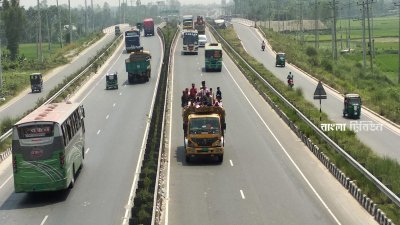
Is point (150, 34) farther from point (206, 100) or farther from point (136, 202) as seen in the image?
point (136, 202)

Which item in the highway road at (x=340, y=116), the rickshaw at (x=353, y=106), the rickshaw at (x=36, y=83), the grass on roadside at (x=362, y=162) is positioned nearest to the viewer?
the grass on roadside at (x=362, y=162)

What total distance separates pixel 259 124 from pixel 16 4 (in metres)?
113

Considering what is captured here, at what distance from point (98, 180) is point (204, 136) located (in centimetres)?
594

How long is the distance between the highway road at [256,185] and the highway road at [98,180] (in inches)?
84.9

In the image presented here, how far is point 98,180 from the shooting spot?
2862cm

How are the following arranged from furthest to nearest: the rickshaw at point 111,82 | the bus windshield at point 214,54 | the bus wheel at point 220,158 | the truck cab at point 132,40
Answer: the truck cab at point 132,40
the bus windshield at point 214,54
the rickshaw at point 111,82
the bus wheel at point 220,158

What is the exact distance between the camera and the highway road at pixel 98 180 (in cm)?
2333

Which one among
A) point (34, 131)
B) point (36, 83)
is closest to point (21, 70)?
point (36, 83)

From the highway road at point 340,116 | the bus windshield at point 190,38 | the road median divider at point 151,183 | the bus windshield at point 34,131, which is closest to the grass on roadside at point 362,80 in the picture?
the highway road at point 340,116

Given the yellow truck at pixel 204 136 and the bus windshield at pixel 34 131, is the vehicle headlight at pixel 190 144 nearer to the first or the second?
the yellow truck at pixel 204 136

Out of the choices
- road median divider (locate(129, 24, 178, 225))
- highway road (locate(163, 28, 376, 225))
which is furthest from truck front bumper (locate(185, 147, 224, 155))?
road median divider (locate(129, 24, 178, 225))

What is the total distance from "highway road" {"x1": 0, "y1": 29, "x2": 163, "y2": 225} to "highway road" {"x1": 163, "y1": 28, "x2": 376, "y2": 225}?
216 centimetres

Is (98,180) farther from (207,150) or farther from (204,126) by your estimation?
(204,126)

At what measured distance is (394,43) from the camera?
14612cm
